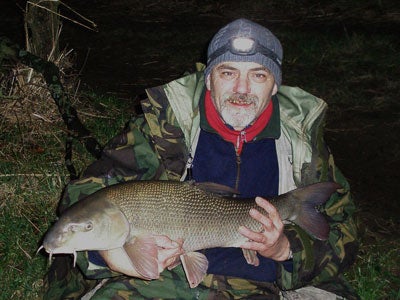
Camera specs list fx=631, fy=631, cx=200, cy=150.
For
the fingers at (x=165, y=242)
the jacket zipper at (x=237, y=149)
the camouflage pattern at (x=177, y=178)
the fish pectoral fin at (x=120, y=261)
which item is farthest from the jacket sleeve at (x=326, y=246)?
the fish pectoral fin at (x=120, y=261)

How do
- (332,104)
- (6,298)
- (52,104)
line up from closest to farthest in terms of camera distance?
(6,298), (52,104), (332,104)

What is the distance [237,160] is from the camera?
12.3 feet

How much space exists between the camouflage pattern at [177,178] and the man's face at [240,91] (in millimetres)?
274

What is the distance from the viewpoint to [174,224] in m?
3.17

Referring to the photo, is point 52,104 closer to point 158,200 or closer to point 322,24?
point 158,200

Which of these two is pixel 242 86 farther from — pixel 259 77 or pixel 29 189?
pixel 29 189

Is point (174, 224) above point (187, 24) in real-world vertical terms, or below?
below

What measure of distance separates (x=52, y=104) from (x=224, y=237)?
12.4 ft

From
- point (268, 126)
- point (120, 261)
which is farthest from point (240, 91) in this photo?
point (120, 261)

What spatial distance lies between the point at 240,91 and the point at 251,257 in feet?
3.03

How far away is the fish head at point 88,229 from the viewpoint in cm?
298

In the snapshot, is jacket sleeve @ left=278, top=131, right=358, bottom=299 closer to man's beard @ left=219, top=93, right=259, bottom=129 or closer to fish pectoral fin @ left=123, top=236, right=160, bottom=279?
man's beard @ left=219, top=93, right=259, bottom=129

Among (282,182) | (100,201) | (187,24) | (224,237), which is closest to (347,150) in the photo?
(282,182)

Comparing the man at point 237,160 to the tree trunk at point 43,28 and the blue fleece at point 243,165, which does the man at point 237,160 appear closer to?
the blue fleece at point 243,165
